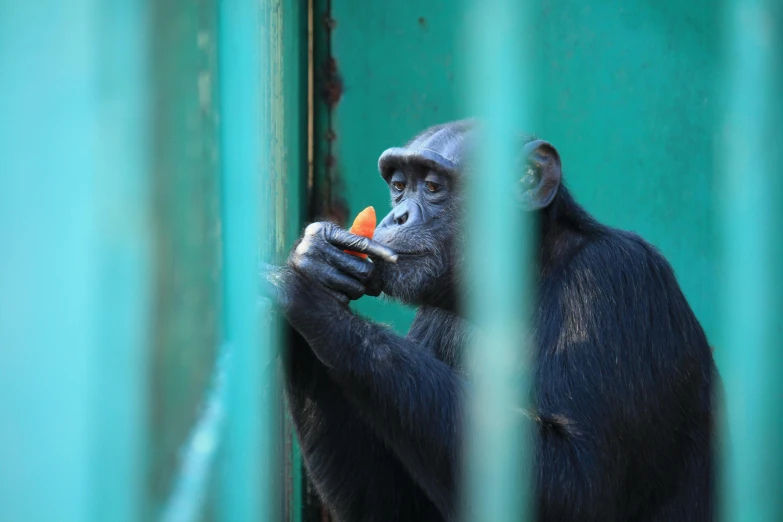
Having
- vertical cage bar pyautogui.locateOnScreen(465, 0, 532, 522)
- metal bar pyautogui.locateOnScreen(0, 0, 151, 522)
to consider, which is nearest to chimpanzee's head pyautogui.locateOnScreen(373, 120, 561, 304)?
vertical cage bar pyautogui.locateOnScreen(465, 0, 532, 522)

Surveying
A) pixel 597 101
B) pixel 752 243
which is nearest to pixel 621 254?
pixel 752 243

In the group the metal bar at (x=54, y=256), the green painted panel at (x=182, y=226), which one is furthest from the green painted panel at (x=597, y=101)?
the metal bar at (x=54, y=256)

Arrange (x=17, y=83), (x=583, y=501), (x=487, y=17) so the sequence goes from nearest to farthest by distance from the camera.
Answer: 1. (x=17, y=83)
2. (x=487, y=17)
3. (x=583, y=501)

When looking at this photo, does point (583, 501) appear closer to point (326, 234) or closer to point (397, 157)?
point (326, 234)

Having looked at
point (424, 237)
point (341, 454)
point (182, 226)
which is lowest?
point (341, 454)

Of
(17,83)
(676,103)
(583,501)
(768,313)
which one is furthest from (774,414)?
Answer: (676,103)

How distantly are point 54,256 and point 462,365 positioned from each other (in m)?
2.73

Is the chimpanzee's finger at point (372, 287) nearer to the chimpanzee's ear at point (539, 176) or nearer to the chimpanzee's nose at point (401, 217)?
the chimpanzee's nose at point (401, 217)

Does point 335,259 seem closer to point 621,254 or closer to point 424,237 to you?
point 424,237

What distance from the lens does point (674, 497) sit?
3336mm

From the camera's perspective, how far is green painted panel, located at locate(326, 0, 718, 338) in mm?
4988

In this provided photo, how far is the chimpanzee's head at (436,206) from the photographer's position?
10.8ft

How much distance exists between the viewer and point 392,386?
2701mm

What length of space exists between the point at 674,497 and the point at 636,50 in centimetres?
256
